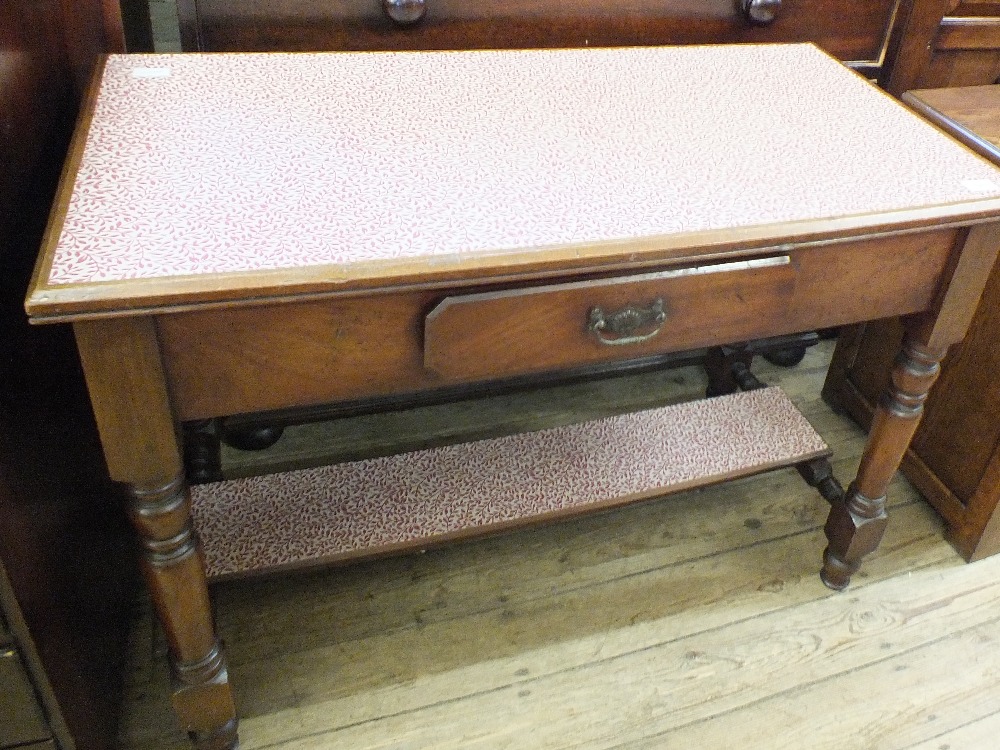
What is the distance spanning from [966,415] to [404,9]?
3.90ft

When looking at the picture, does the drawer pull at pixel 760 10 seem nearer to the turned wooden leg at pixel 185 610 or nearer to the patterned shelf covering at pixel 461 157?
the patterned shelf covering at pixel 461 157

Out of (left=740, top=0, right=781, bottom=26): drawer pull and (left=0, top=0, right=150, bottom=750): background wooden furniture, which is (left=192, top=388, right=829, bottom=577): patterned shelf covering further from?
(left=740, top=0, right=781, bottom=26): drawer pull

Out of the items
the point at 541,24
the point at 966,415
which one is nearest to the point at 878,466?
the point at 966,415

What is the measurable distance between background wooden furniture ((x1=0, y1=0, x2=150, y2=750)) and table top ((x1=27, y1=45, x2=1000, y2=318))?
8cm

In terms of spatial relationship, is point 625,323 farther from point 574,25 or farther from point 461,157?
point 574,25

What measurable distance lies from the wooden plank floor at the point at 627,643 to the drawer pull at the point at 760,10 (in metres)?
0.87

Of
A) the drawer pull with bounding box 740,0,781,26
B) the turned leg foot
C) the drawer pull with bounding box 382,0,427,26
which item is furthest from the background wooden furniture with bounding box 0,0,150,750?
the turned leg foot

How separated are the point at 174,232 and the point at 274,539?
592mm

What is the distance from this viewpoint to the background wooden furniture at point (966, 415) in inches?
57.4

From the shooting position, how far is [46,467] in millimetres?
1056

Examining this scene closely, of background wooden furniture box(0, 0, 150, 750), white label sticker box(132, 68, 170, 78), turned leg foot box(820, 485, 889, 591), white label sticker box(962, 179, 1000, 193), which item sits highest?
white label sticker box(132, 68, 170, 78)

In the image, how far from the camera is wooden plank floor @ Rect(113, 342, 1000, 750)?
130 cm

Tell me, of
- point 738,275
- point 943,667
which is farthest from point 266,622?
point 943,667

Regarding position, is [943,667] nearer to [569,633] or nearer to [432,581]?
[569,633]
